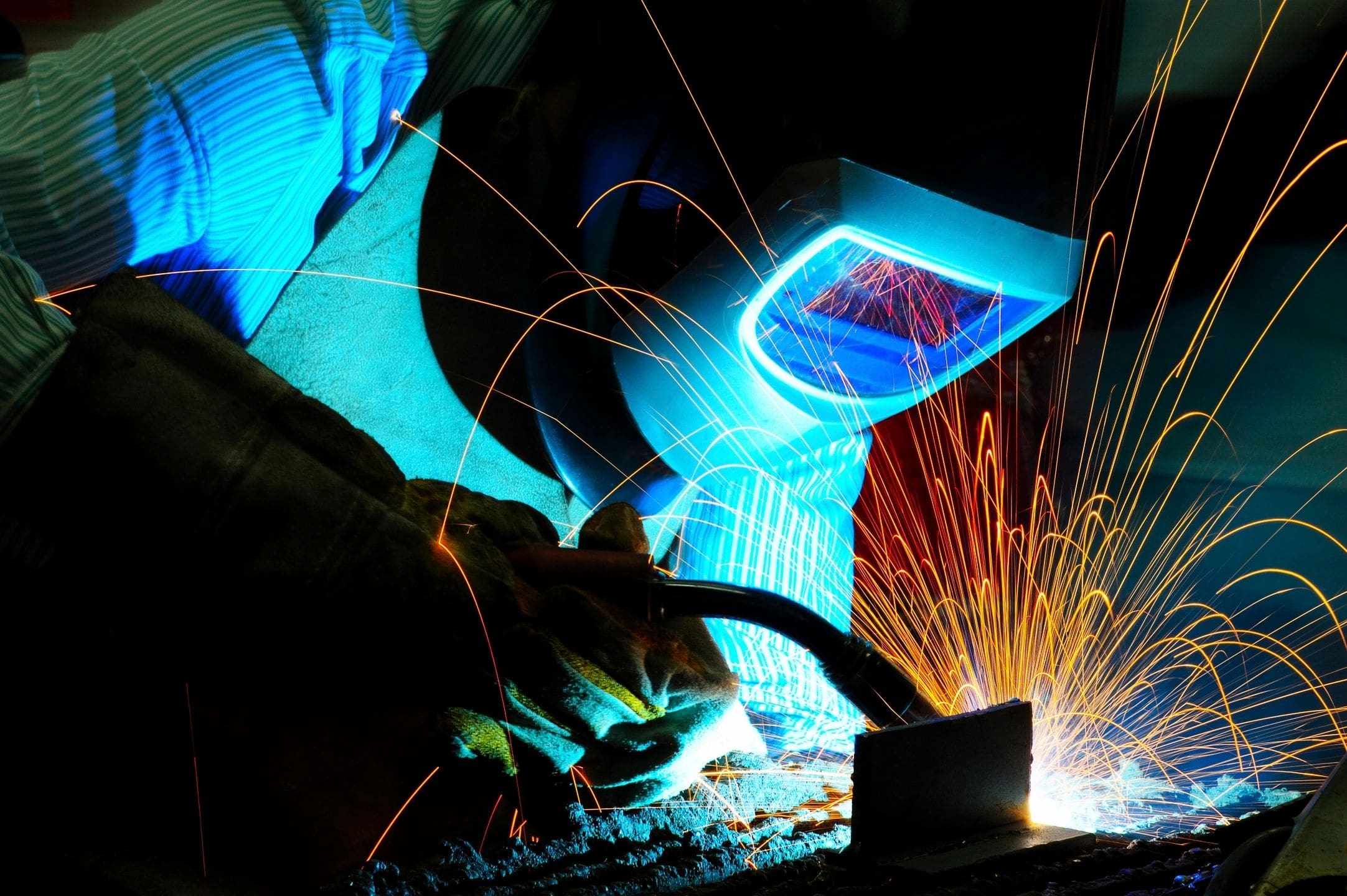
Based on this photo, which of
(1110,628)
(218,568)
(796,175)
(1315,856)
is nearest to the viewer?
(1315,856)

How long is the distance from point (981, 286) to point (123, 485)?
175cm

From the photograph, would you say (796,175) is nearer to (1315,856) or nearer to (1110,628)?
(1315,856)

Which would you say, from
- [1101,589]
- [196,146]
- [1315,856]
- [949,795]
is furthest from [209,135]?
[1101,589]

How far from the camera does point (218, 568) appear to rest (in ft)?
3.42

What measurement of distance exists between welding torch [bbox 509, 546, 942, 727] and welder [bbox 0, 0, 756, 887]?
50mm

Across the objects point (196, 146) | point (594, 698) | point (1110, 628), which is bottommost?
point (594, 698)

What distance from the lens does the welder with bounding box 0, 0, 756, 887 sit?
998 mm

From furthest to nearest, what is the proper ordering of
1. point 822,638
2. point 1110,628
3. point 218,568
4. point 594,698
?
point 1110,628, point 822,638, point 594,698, point 218,568

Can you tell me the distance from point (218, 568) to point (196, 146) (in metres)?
0.66

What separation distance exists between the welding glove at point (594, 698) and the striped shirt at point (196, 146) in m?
0.54

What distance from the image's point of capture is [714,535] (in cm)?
271

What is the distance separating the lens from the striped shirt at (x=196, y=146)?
1.17 meters

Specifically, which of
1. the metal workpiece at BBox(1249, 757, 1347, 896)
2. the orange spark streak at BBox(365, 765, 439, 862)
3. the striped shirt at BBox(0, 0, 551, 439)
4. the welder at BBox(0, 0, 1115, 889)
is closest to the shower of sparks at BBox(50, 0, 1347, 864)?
the striped shirt at BBox(0, 0, 551, 439)

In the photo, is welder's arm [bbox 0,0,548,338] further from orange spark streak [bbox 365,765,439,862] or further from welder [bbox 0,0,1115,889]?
orange spark streak [bbox 365,765,439,862]
